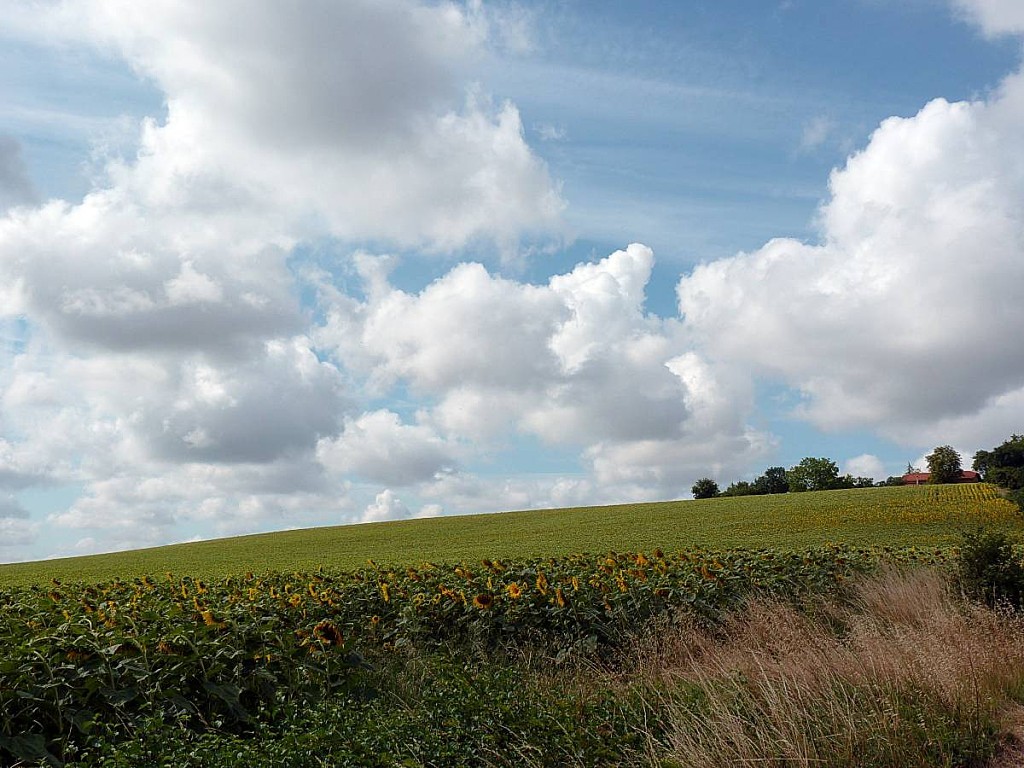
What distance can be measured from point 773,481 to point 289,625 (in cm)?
9010

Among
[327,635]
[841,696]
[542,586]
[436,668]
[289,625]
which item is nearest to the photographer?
[841,696]

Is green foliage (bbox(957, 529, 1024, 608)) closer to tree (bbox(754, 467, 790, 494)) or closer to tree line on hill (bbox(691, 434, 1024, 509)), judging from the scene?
tree line on hill (bbox(691, 434, 1024, 509))

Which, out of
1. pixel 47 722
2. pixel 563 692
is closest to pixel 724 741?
pixel 563 692

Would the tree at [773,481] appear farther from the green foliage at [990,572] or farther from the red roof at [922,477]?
the green foliage at [990,572]

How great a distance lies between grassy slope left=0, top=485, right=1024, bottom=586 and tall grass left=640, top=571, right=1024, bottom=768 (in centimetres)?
1386

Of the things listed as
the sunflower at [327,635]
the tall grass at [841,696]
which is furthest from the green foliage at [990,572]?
the sunflower at [327,635]

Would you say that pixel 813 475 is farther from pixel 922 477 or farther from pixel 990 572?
pixel 990 572

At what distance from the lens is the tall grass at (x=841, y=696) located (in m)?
5.31

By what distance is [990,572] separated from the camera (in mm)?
10922

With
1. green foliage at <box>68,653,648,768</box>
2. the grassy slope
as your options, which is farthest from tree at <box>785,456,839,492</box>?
green foliage at <box>68,653,648,768</box>

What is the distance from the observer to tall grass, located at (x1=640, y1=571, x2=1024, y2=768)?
531 cm

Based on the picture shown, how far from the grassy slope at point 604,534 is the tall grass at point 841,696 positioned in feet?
45.5

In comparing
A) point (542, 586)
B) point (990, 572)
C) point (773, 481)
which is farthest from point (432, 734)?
point (773, 481)

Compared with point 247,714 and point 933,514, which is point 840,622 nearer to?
point 247,714
